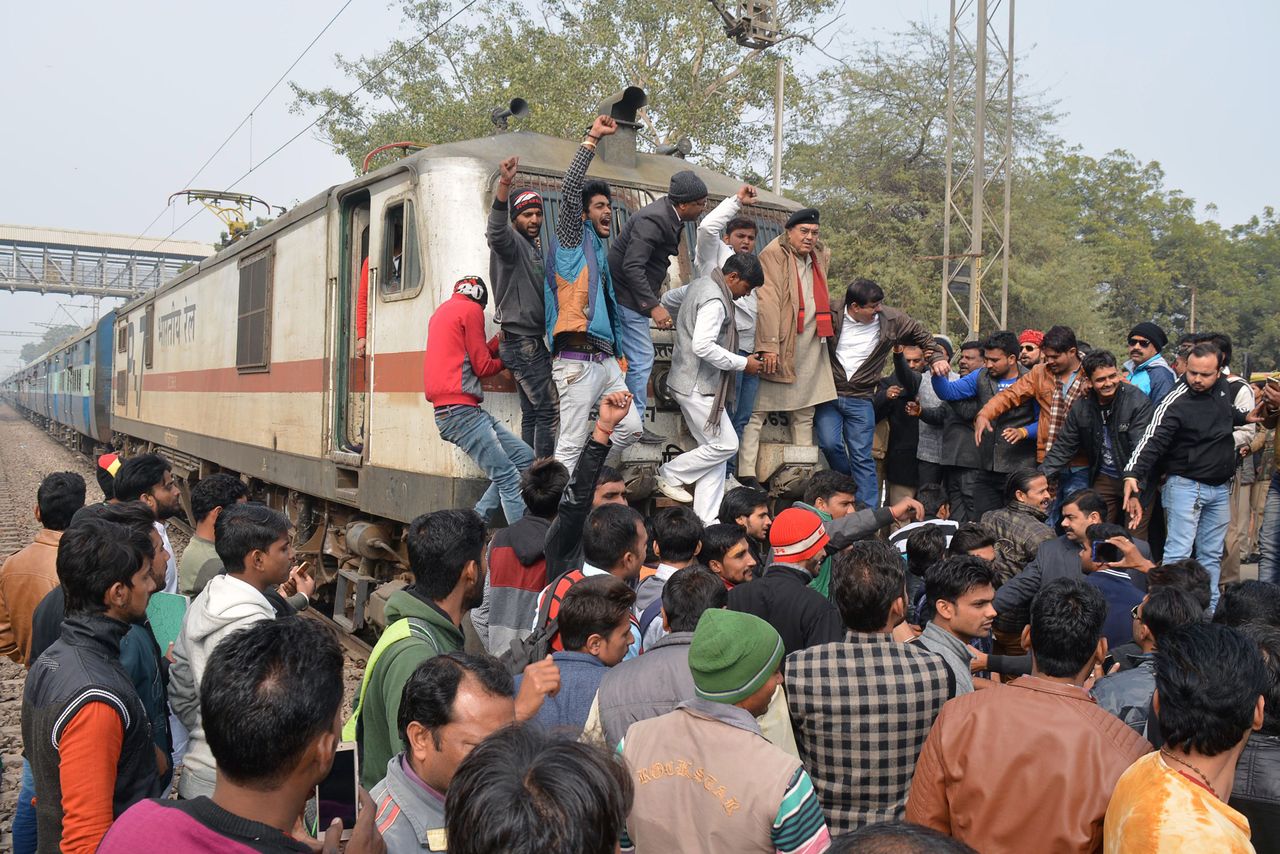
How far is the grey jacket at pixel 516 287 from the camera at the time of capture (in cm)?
594

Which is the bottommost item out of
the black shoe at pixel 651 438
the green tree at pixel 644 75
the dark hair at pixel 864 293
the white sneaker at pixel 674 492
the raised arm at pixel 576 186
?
the white sneaker at pixel 674 492

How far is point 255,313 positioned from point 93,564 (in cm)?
764

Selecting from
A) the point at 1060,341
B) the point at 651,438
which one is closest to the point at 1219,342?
the point at 1060,341

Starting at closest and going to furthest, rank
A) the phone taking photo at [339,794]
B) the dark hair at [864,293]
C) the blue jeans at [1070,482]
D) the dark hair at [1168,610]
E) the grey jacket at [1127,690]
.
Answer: the phone taking photo at [339,794] < the grey jacket at [1127,690] < the dark hair at [1168,610] < the blue jeans at [1070,482] < the dark hair at [864,293]

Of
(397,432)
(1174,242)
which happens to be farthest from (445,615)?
(1174,242)

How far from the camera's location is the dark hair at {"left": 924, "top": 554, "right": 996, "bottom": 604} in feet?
11.9

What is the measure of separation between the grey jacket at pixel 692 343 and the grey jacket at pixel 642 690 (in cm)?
340

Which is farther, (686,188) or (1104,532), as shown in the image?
(686,188)

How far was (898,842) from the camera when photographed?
163 cm

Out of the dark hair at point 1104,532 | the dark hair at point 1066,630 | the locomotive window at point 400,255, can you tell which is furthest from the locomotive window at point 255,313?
the dark hair at point 1066,630

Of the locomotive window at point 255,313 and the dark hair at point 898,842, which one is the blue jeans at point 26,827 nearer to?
the dark hair at point 898,842

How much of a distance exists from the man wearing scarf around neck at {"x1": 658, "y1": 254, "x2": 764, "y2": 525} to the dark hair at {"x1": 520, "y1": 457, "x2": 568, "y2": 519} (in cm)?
145

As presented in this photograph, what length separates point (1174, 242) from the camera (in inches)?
1485

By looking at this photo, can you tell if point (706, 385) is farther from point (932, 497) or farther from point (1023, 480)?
point (932, 497)
